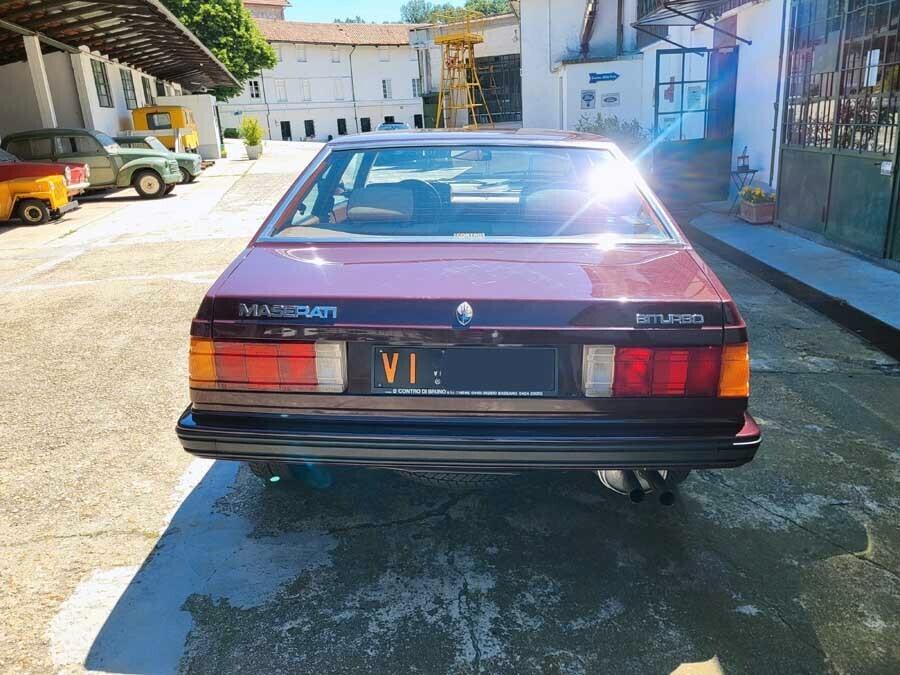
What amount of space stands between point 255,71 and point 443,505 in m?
38.7

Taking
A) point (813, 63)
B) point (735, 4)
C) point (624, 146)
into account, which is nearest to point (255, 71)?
point (624, 146)

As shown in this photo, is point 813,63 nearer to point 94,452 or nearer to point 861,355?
point 861,355

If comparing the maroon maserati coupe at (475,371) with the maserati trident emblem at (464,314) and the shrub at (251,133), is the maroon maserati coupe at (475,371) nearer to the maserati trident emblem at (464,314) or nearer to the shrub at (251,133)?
the maserati trident emblem at (464,314)

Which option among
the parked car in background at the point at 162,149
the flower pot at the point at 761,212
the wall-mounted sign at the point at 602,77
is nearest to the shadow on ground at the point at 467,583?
the flower pot at the point at 761,212

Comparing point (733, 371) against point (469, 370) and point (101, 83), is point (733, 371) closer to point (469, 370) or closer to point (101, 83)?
point (469, 370)

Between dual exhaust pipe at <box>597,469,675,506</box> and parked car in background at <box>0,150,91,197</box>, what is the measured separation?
12957mm

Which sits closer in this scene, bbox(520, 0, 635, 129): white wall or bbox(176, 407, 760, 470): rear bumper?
bbox(176, 407, 760, 470): rear bumper

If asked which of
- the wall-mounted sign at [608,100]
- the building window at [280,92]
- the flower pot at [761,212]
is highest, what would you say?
the building window at [280,92]

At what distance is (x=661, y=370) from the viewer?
2.36 m

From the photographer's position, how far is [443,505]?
3189 mm

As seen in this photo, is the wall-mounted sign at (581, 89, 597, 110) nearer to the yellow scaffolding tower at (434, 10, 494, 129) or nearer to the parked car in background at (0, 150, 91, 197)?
the yellow scaffolding tower at (434, 10, 494, 129)

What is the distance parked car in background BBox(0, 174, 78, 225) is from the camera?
1221cm

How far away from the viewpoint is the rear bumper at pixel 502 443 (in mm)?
2357

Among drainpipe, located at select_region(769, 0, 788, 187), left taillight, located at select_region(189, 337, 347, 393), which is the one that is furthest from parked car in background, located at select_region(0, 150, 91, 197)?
drainpipe, located at select_region(769, 0, 788, 187)
